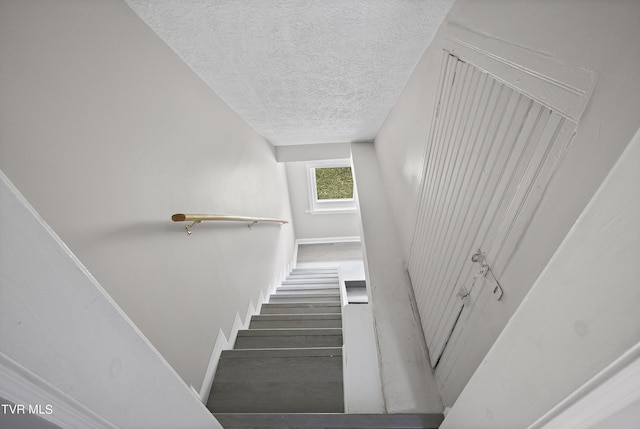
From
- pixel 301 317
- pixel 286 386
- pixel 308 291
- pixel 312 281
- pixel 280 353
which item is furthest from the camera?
pixel 312 281

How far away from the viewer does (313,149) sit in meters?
4.14

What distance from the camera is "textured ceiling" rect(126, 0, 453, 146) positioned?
119 cm

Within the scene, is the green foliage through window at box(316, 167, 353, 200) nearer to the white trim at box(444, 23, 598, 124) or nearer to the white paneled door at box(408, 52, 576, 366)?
the white paneled door at box(408, 52, 576, 366)

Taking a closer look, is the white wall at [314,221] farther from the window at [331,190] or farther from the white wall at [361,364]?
the white wall at [361,364]

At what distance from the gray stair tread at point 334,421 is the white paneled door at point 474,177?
38cm

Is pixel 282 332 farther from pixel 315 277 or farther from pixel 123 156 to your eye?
pixel 315 277

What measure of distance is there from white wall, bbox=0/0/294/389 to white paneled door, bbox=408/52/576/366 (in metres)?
1.32

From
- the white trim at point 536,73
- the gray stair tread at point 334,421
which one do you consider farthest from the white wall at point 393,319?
the white trim at point 536,73

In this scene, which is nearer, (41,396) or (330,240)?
(41,396)

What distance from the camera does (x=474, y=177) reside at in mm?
1062

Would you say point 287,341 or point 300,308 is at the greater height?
point 300,308

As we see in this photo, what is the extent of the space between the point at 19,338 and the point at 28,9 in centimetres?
87

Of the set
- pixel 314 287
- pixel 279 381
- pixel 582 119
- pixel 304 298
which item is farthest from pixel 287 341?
pixel 582 119

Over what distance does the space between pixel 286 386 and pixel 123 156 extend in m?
1.47
